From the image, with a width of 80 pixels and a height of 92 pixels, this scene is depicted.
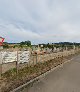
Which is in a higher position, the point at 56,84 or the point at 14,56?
the point at 14,56

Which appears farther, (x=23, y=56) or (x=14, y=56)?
(x=23, y=56)

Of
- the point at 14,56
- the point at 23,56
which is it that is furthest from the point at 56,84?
the point at 23,56

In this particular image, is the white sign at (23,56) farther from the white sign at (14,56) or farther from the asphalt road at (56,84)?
the asphalt road at (56,84)

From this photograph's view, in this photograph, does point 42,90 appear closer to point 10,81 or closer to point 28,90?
point 28,90

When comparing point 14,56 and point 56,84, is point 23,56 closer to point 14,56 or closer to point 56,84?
point 14,56

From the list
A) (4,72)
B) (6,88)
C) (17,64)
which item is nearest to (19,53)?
(17,64)

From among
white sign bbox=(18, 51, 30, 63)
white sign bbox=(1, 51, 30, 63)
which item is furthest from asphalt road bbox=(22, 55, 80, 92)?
white sign bbox=(18, 51, 30, 63)

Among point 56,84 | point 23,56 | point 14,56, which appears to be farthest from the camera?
point 23,56

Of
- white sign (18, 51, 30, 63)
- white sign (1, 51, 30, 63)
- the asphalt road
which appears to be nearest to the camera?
the asphalt road

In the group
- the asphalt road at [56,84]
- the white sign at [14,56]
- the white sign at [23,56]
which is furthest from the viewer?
the white sign at [23,56]

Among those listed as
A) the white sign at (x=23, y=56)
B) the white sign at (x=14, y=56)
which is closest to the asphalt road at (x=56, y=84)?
the white sign at (x=14, y=56)

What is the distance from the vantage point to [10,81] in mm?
9445

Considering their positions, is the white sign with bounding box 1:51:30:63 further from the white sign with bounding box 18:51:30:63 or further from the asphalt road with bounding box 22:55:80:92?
the asphalt road with bounding box 22:55:80:92

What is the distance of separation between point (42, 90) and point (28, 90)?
58cm
